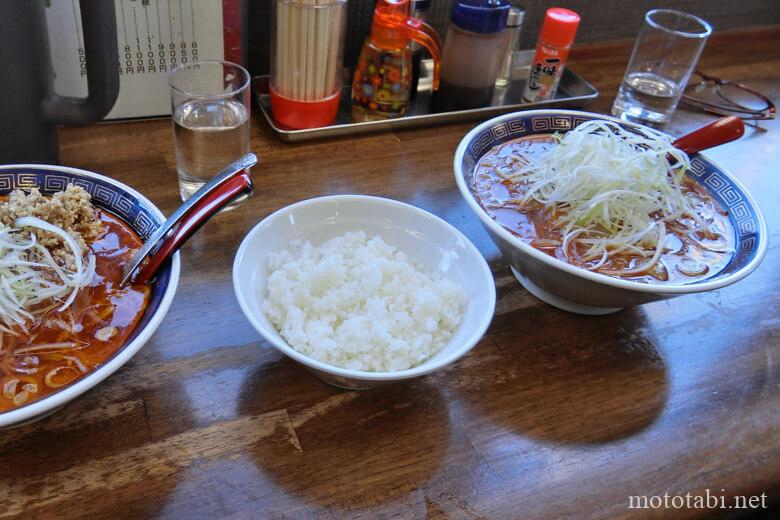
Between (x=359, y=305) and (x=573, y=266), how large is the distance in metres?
0.32

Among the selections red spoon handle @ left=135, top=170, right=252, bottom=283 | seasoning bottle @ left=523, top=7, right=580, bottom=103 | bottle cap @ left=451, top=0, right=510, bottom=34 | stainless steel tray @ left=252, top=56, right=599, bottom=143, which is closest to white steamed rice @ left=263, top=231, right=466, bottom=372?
red spoon handle @ left=135, top=170, right=252, bottom=283

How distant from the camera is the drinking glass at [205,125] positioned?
1.11 meters

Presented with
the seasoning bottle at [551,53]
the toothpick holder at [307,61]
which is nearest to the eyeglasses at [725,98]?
the seasoning bottle at [551,53]

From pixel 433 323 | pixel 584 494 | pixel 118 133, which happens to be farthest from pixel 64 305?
pixel 584 494

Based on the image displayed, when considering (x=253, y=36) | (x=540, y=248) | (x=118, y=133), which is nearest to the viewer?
(x=540, y=248)

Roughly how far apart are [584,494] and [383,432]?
0.27 meters

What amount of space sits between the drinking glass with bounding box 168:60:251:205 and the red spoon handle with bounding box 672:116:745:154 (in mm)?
835

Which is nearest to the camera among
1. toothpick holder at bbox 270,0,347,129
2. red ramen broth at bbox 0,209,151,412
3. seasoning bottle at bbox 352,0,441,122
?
red ramen broth at bbox 0,209,151,412

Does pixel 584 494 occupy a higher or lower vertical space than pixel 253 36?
lower

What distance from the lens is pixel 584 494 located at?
0.81 meters

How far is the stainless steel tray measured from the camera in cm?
138

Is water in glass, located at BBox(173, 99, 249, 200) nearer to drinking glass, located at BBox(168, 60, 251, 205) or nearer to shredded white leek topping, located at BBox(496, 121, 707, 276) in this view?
drinking glass, located at BBox(168, 60, 251, 205)

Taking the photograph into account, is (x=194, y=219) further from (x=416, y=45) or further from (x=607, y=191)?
(x=416, y=45)

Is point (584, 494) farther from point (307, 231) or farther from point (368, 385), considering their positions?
point (307, 231)
